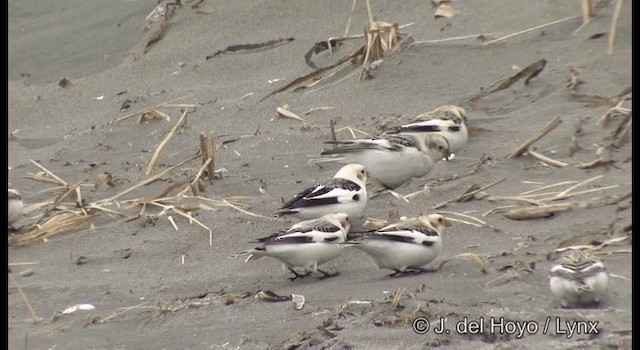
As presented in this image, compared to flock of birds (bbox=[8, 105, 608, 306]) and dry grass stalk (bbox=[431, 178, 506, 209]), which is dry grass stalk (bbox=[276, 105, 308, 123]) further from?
dry grass stalk (bbox=[431, 178, 506, 209])

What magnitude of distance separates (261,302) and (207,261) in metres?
0.82

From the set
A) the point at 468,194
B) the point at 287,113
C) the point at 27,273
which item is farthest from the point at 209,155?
the point at 468,194

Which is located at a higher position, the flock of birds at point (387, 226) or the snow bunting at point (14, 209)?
the flock of birds at point (387, 226)

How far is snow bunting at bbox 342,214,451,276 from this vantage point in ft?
17.1

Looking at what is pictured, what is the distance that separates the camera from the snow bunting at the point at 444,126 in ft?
21.5

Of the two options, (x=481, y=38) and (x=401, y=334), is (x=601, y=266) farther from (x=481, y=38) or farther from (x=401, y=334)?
(x=481, y=38)

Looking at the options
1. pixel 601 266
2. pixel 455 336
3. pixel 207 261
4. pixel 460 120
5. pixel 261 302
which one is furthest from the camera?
pixel 460 120

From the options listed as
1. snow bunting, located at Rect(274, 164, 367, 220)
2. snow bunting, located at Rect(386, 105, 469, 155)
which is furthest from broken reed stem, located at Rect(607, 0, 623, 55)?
snow bunting, located at Rect(274, 164, 367, 220)

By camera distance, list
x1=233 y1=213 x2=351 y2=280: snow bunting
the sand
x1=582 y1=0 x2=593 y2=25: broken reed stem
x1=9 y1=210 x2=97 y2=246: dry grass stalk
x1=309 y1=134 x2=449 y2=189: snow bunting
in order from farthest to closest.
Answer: x1=582 y1=0 x2=593 y2=25: broken reed stem → x1=309 y1=134 x2=449 y2=189: snow bunting → x1=9 y1=210 x2=97 y2=246: dry grass stalk → x1=233 y1=213 x2=351 y2=280: snow bunting → the sand

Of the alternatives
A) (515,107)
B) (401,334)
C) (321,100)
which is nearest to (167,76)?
(321,100)

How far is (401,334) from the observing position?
14.0 ft

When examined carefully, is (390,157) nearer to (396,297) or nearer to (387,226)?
(387,226)

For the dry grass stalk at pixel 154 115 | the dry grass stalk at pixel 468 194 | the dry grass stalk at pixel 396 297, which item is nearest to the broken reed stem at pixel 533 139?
the dry grass stalk at pixel 468 194

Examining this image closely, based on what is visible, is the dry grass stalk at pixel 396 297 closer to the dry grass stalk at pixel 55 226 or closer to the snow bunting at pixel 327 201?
the snow bunting at pixel 327 201
